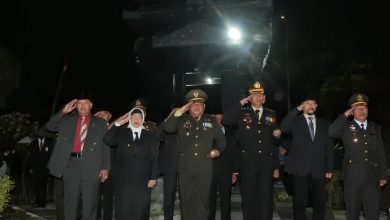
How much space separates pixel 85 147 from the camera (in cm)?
777

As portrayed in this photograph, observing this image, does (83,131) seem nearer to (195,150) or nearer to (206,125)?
(195,150)

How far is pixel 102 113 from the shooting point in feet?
30.5

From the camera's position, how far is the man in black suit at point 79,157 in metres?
7.61

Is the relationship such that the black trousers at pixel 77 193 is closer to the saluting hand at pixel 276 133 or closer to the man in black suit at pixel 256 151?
the man in black suit at pixel 256 151

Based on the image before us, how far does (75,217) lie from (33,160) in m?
5.87

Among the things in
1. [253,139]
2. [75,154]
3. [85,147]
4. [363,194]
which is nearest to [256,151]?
[253,139]

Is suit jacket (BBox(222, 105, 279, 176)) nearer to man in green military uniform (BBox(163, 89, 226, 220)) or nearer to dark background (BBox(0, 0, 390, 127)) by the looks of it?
man in green military uniform (BBox(163, 89, 226, 220))

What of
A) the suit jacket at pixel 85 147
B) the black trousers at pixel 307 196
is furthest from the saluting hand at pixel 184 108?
the black trousers at pixel 307 196

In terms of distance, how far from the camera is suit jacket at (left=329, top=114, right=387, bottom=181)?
758cm

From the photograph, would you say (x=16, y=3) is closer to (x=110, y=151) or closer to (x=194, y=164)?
(x=110, y=151)

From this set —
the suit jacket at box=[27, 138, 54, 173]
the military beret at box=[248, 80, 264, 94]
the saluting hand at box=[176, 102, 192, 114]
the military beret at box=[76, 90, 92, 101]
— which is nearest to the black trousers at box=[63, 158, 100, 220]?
the military beret at box=[76, 90, 92, 101]

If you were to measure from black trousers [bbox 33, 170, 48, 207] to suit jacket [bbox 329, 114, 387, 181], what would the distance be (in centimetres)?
788

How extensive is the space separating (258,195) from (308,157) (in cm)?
101

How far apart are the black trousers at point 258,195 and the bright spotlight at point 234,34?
23.1 feet
